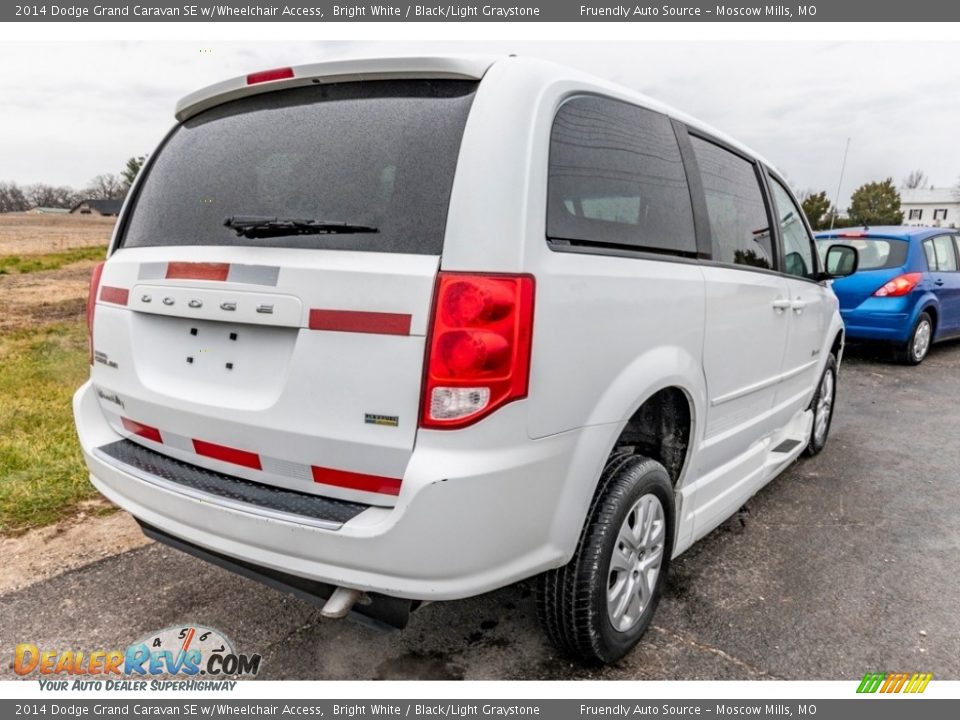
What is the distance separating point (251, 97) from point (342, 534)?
153 centimetres

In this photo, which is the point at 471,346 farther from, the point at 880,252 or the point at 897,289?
the point at 880,252

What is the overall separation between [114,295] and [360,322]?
1.15 m

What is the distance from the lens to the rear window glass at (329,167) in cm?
181

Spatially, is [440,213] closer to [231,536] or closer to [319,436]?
[319,436]

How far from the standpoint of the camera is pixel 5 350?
7289 mm

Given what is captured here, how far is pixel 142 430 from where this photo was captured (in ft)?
7.49

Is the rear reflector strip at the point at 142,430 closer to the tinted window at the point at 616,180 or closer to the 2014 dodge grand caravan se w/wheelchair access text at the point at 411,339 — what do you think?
the 2014 dodge grand caravan se w/wheelchair access text at the point at 411,339

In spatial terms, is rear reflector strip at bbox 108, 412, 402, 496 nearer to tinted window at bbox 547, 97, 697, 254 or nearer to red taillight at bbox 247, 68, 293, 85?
tinted window at bbox 547, 97, 697, 254

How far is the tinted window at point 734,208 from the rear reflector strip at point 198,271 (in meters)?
1.91

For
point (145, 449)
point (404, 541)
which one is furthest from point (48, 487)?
point (404, 541)

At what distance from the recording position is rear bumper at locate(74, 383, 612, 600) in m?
1.70

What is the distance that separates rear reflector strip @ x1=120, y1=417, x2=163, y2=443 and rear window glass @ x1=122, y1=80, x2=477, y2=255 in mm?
633

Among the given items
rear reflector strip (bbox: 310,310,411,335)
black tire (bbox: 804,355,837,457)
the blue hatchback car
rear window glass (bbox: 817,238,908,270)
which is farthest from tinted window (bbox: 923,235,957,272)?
rear reflector strip (bbox: 310,310,411,335)

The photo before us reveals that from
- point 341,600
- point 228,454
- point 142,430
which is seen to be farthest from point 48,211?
point 341,600
